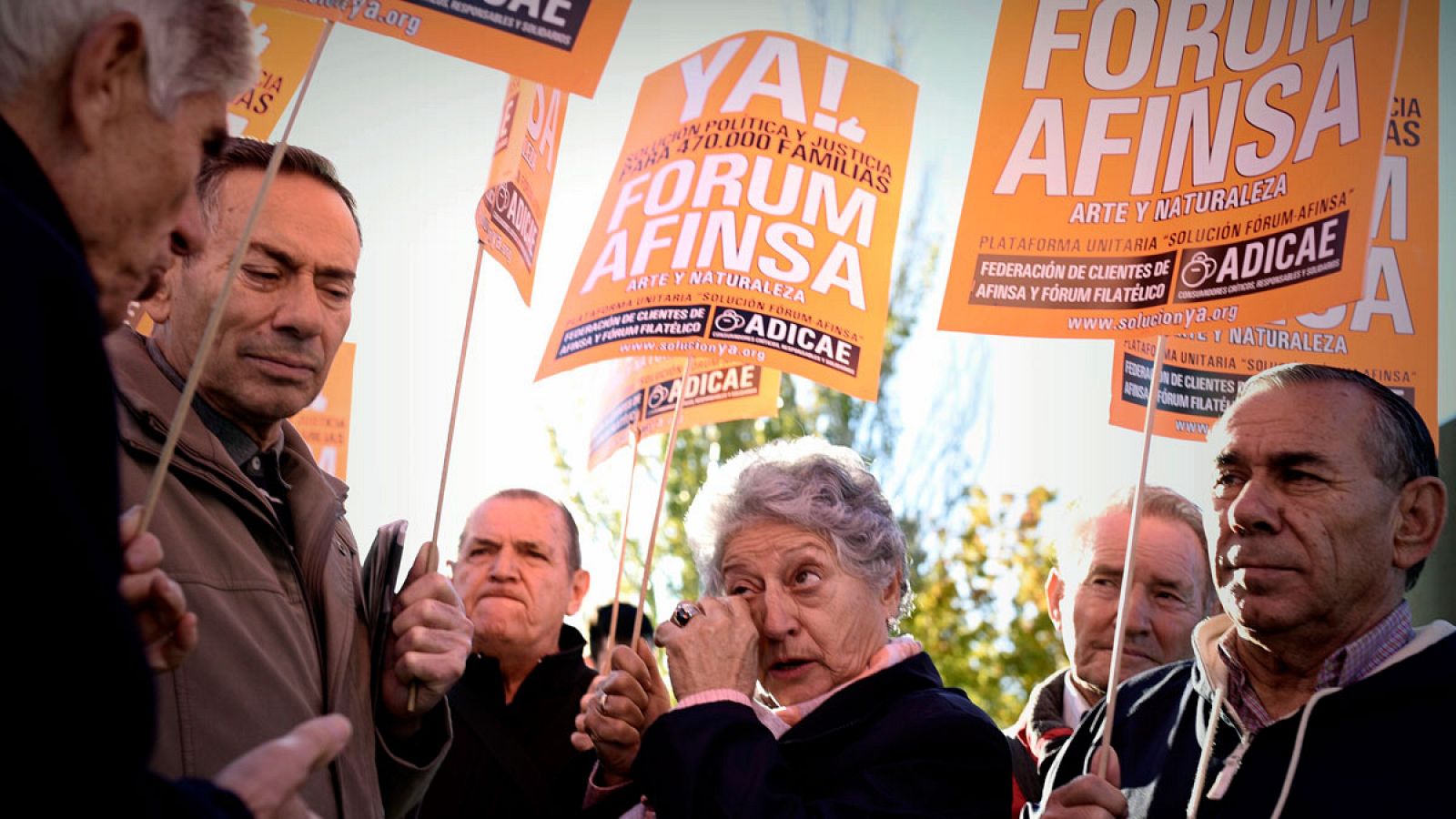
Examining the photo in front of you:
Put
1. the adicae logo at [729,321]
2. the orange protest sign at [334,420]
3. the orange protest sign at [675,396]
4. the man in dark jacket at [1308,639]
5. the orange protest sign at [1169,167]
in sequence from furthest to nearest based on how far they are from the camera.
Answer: the orange protest sign at [334,420] → the orange protest sign at [675,396] → the adicae logo at [729,321] → the orange protest sign at [1169,167] → the man in dark jacket at [1308,639]

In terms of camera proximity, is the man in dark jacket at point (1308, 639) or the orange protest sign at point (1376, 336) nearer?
the man in dark jacket at point (1308, 639)

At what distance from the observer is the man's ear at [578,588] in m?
5.55

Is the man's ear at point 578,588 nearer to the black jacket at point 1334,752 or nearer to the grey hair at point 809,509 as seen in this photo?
the grey hair at point 809,509

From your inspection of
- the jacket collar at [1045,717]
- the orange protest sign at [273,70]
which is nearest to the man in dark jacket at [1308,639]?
the jacket collar at [1045,717]

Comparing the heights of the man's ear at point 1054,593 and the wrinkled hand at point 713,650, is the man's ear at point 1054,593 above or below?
above

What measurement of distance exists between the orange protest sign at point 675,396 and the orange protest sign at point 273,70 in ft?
6.51

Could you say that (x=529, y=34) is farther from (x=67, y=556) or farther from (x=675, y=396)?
(x=675, y=396)

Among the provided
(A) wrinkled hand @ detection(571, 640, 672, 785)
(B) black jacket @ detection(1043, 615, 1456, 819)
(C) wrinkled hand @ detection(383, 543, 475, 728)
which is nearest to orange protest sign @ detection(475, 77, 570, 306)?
(C) wrinkled hand @ detection(383, 543, 475, 728)

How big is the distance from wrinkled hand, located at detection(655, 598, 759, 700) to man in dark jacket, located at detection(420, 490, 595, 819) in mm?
865

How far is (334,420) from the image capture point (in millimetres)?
6359

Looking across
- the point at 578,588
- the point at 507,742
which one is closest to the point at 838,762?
the point at 507,742

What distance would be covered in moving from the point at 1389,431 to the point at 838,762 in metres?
1.40

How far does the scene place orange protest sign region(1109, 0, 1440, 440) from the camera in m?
4.75

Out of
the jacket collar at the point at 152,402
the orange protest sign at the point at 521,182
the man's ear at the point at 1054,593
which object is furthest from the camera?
the man's ear at the point at 1054,593
